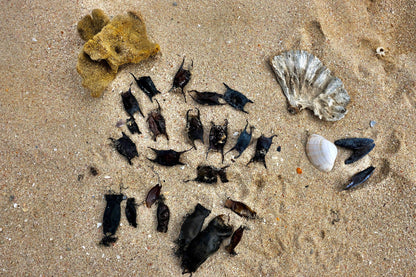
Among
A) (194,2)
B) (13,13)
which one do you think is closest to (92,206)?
(13,13)

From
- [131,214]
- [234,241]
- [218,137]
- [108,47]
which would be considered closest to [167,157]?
[218,137]

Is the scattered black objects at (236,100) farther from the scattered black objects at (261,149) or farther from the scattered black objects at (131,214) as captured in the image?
the scattered black objects at (131,214)

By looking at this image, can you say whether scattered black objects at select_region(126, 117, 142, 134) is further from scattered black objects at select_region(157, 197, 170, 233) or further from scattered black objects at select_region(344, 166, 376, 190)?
scattered black objects at select_region(344, 166, 376, 190)

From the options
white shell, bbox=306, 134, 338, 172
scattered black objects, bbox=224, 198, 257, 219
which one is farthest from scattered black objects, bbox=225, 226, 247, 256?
white shell, bbox=306, 134, 338, 172

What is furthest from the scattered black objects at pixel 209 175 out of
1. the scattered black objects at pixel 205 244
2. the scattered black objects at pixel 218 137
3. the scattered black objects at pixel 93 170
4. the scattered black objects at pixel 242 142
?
the scattered black objects at pixel 93 170

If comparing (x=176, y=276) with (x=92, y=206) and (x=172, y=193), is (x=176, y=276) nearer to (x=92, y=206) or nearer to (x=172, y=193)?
(x=172, y=193)

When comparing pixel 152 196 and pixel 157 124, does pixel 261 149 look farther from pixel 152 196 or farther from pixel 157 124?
pixel 152 196
